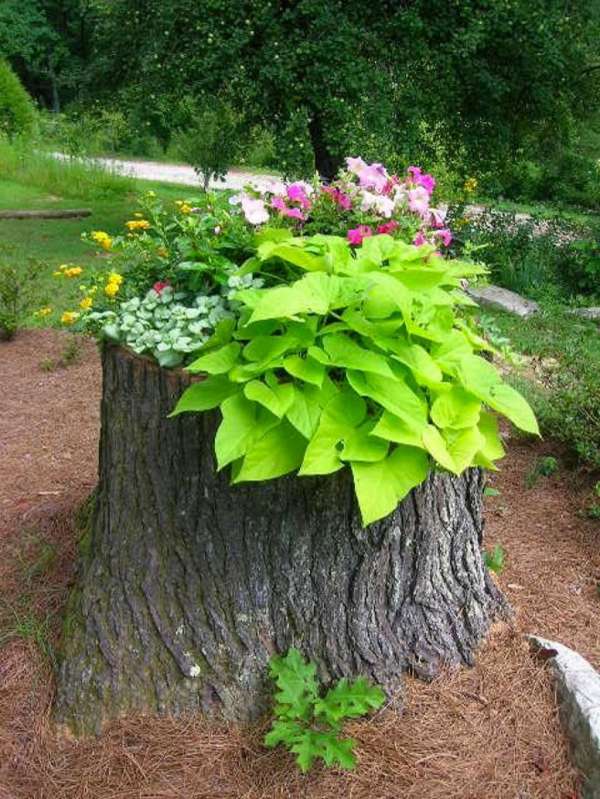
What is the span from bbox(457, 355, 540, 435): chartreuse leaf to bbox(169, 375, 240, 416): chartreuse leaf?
21.8 inches

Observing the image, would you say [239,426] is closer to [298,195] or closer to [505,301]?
[298,195]

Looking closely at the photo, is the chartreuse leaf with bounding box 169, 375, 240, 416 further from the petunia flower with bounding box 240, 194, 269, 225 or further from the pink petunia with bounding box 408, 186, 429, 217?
the pink petunia with bounding box 408, 186, 429, 217

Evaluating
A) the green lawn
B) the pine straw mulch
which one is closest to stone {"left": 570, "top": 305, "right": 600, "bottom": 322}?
the green lawn

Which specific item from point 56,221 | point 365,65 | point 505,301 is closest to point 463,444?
point 505,301

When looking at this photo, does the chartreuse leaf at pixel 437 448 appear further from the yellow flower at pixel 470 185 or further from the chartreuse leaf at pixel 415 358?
the yellow flower at pixel 470 185

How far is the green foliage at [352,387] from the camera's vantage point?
1764 mm

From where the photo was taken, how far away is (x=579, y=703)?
216cm

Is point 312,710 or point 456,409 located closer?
point 456,409

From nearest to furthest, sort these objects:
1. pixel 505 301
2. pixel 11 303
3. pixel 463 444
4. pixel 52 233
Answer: pixel 463 444
pixel 11 303
pixel 505 301
pixel 52 233

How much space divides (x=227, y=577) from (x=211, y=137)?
11.8 m

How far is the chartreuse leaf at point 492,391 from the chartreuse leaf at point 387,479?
212mm

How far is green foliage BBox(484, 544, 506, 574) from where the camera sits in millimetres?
2721

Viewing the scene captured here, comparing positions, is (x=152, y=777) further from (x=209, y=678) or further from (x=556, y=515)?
(x=556, y=515)

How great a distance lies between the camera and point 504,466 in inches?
150
